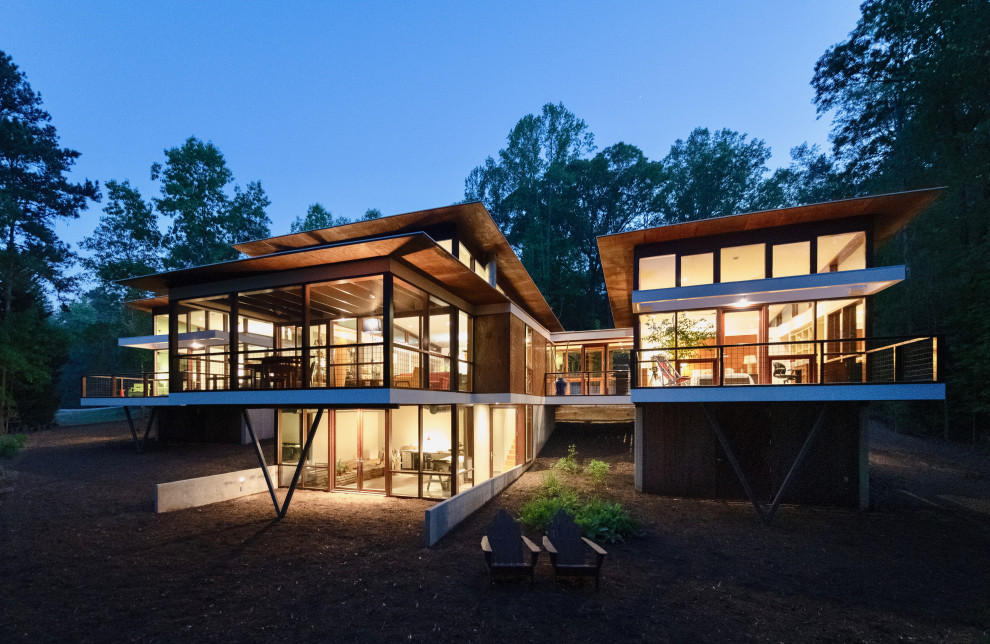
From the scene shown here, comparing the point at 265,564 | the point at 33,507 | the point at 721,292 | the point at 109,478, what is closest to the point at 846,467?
the point at 721,292

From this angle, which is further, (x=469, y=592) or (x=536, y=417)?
(x=536, y=417)

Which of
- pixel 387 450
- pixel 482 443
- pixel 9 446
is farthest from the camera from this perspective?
pixel 9 446

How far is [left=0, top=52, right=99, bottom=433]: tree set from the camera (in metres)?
24.0

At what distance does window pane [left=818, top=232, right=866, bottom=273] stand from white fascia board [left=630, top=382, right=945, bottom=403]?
11.2ft

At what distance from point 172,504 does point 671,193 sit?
40.6 meters

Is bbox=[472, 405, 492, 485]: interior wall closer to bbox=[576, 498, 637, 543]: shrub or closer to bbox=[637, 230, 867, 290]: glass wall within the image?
bbox=[576, 498, 637, 543]: shrub

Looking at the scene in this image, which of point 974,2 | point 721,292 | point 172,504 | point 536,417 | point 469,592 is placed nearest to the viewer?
point 469,592

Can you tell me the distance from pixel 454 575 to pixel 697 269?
9611 mm

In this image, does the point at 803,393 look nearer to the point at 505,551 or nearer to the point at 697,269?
the point at 697,269

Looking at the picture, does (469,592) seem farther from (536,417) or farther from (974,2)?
(974,2)

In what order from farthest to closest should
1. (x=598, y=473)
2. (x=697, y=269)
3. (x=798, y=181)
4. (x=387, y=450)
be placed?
(x=798, y=181) → (x=598, y=473) → (x=697, y=269) → (x=387, y=450)

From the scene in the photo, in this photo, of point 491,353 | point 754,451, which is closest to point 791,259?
point 754,451

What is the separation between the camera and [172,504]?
10.0 m

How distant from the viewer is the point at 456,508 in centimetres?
899
